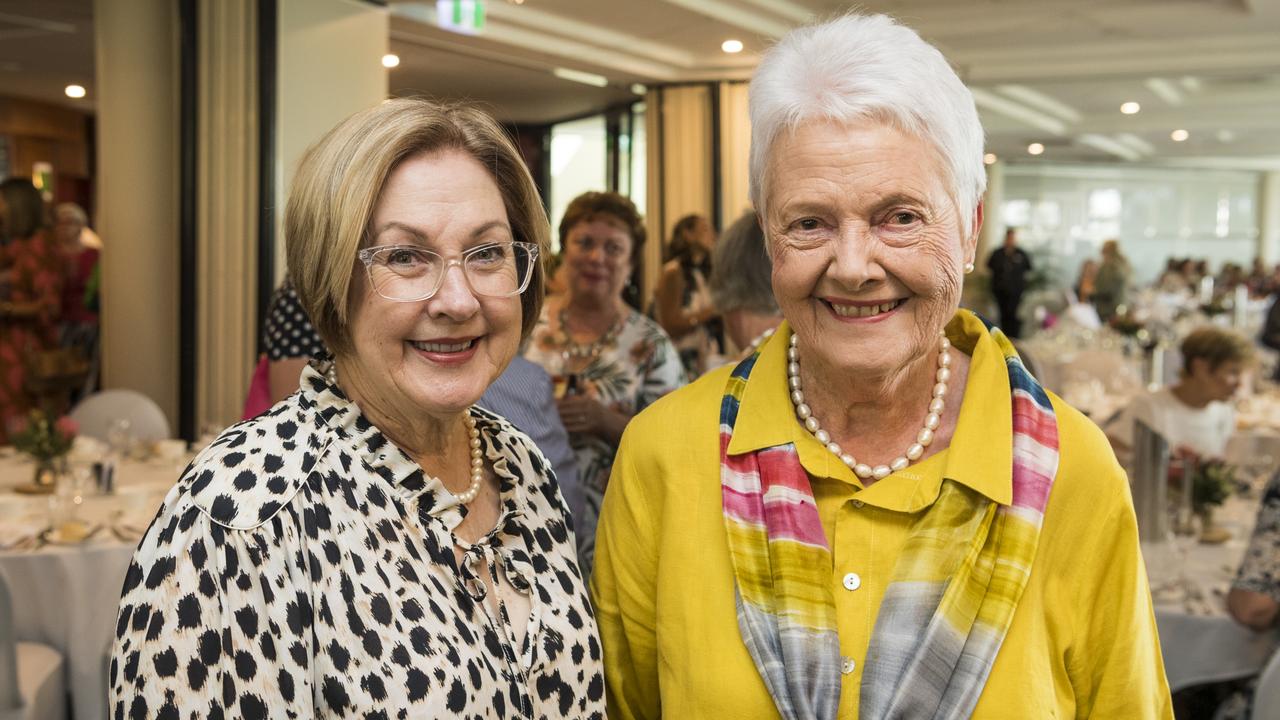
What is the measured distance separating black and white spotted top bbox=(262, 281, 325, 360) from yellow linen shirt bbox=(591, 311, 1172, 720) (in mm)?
1585

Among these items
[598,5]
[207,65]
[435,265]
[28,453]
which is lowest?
[28,453]

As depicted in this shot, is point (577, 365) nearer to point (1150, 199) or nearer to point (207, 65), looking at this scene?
point (207, 65)

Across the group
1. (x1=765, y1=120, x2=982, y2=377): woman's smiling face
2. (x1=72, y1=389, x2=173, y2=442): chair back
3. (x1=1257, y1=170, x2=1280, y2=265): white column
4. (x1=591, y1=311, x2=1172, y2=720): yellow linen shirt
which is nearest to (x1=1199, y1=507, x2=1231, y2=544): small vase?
(x1=591, y1=311, x2=1172, y2=720): yellow linen shirt

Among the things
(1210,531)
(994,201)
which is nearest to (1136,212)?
(994,201)

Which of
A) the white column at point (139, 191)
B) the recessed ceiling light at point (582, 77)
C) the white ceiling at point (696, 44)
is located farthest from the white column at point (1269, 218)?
the white column at point (139, 191)

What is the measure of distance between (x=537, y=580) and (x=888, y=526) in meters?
0.48

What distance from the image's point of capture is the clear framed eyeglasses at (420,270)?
4.47 ft

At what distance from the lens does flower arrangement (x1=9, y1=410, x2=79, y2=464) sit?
4027 mm

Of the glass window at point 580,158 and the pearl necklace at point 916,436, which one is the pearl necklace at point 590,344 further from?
the glass window at point 580,158

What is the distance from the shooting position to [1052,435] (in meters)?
1.37

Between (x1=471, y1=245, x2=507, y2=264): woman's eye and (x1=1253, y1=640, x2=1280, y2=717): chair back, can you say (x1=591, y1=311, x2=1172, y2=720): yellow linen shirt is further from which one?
(x1=1253, y1=640, x2=1280, y2=717): chair back

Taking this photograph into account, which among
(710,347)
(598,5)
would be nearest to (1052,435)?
(710,347)

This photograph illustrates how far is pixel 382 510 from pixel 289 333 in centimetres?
168

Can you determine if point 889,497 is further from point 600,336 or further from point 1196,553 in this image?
point 1196,553
